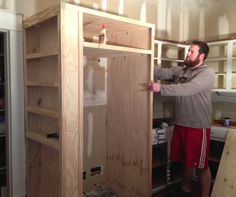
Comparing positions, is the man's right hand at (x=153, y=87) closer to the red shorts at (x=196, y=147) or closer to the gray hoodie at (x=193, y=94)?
the gray hoodie at (x=193, y=94)

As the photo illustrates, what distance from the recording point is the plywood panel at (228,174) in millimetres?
2188

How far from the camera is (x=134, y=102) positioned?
224 centimetres

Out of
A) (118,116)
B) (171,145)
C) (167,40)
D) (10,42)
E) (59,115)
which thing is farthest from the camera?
(167,40)

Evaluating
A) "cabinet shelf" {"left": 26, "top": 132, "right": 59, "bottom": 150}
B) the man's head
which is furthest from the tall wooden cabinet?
the man's head

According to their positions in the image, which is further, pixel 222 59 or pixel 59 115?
pixel 222 59

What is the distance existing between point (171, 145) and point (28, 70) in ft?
5.40

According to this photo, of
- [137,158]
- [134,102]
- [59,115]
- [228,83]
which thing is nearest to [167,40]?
[228,83]

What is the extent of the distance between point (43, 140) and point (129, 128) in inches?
33.0

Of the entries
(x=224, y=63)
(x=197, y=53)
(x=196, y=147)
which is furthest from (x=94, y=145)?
(x=224, y=63)

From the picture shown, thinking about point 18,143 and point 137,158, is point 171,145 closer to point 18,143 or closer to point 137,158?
point 137,158

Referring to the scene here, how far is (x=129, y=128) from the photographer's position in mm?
2303

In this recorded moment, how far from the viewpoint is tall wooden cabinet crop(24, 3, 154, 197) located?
157 cm

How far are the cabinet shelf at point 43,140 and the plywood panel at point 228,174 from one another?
62.0 inches

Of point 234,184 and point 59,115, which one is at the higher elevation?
point 59,115
